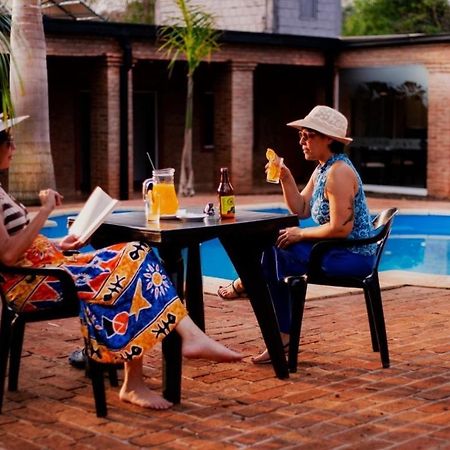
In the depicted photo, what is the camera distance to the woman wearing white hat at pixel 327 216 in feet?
16.7

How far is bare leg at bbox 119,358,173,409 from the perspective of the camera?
4370mm

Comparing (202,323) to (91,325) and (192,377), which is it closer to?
(192,377)

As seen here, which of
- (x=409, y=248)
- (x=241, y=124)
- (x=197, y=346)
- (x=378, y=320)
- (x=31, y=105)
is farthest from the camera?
(x=241, y=124)

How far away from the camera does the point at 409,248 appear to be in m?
12.8

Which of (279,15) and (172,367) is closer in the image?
(172,367)

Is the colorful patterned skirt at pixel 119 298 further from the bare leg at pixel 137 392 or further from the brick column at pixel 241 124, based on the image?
the brick column at pixel 241 124

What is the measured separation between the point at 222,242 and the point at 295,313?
53 cm

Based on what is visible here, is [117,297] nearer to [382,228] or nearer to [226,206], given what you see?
[226,206]

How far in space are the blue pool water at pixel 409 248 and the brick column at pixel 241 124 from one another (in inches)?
102

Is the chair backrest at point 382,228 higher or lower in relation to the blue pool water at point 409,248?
higher

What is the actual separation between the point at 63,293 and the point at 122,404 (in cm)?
55

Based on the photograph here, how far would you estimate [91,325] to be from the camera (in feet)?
14.3

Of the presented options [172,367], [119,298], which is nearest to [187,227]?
[119,298]

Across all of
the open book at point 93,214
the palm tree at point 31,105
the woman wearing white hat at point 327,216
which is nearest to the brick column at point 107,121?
the palm tree at point 31,105
